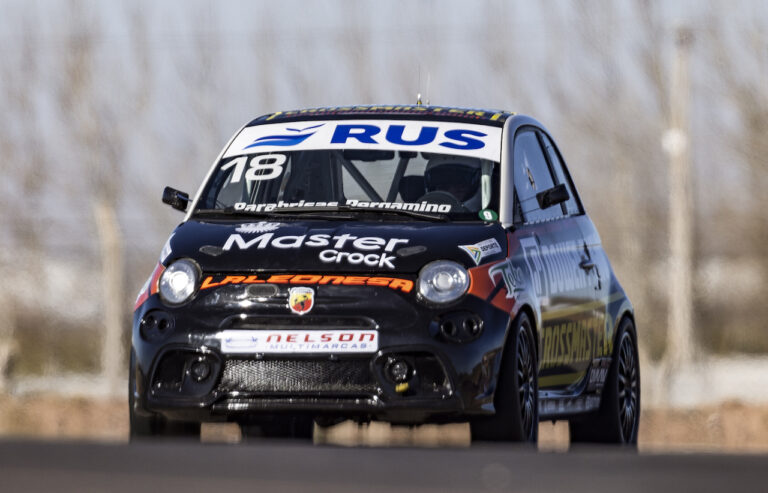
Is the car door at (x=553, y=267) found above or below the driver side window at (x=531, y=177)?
below

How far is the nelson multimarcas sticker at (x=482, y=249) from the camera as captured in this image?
7938 millimetres

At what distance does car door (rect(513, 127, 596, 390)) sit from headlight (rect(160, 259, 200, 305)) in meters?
1.57

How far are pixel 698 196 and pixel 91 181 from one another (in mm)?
9692

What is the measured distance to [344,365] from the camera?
7660 mm

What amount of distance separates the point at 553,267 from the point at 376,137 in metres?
1.11

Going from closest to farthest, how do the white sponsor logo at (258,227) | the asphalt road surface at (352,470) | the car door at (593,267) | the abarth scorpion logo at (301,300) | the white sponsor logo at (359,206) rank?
1. the asphalt road surface at (352,470)
2. the abarth scorpion logo at (301,300)
3. the white sponsor logo at (258,227)
4. the white sponsor logo at (359,206)
5. the car door at (593,267)

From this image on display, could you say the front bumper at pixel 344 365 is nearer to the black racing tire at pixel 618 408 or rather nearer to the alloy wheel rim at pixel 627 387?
the black racing tire at pixel 618 408

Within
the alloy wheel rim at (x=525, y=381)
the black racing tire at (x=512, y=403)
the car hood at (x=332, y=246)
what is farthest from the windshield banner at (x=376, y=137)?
the black racing tire at (x=512, y=403)

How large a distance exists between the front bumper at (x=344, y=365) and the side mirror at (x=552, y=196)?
145 cm

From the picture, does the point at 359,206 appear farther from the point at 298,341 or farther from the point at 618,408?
the point at 618,408

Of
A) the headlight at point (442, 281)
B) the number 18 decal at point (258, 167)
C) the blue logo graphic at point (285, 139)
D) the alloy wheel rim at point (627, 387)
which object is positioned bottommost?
the alloy wheel rim at point (627, 387)

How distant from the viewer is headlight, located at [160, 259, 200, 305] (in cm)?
789

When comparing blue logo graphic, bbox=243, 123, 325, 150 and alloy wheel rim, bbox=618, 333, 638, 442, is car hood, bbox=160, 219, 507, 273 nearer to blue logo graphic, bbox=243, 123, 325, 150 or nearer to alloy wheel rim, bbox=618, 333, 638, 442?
blue logo graphic, bbox=243, 123, 325, 150

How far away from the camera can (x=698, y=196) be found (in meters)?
28.4
